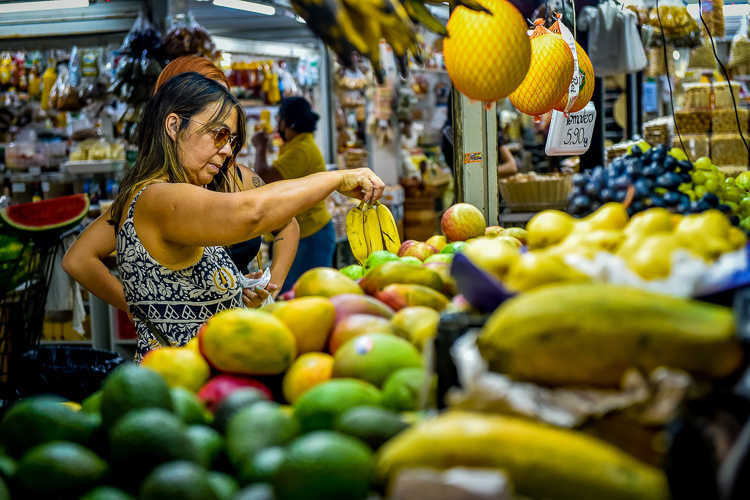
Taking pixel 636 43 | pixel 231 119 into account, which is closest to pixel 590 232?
pixel 231 119

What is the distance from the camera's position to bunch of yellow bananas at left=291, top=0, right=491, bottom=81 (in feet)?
4.71

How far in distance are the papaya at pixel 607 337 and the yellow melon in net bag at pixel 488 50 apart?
3.24ft

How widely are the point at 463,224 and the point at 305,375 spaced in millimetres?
1550

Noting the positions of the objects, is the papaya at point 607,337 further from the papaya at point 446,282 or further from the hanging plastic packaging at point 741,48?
the hanging plastic packaging at point 741,48

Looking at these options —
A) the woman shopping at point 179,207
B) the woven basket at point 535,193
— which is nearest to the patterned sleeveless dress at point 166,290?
the woman shopping at point 179,207

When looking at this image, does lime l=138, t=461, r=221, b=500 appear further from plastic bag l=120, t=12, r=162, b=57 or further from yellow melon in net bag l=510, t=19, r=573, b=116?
plastic bag l=120, t=12, r=162, b=57

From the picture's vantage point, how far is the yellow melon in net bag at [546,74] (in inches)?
91.6

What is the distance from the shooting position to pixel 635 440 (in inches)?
35.8

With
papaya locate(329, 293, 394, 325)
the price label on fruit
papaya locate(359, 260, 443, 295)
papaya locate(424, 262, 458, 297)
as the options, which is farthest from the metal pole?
papaya locate(329, 293, 394, 325)

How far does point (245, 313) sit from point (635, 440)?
69 centimetres

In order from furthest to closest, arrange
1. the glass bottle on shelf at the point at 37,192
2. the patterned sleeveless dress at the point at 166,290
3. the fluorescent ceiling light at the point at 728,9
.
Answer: the fluorescent ceiling light at the point at 728,9 → the glass bottle on shelf at the point at 37,192 → the patterned sleeveless dress at the point at 166,290

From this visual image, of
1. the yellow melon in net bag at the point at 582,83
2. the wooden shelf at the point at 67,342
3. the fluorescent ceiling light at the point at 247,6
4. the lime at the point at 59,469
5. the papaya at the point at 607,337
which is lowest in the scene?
the wooden shelf at the point at 67,342

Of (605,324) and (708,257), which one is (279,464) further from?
(708,257)

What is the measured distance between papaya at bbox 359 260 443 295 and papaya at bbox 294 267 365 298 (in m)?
0.07
